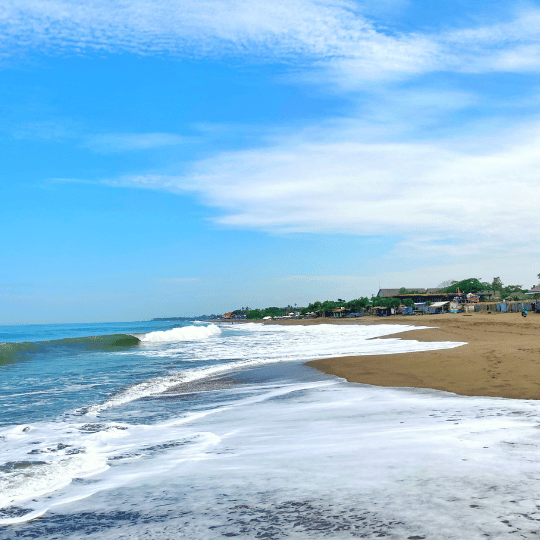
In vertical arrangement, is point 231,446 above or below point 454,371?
above

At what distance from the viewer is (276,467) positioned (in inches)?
183

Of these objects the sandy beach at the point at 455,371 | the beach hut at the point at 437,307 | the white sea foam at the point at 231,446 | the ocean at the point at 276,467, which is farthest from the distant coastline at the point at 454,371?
the beach hut at the point at 437,307

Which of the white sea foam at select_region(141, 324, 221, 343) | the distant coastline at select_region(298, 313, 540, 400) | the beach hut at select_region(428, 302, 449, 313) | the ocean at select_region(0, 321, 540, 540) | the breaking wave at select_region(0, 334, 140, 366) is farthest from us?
the beach hut at select_region(428, 302, 449, 313)

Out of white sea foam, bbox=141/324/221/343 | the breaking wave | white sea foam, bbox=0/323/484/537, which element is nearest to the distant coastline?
white sea foam, bbox=0/323/484/537

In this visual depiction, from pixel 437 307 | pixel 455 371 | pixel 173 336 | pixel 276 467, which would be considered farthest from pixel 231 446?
pixel 437 307

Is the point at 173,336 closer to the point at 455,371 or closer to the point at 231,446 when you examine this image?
the point at 455,371

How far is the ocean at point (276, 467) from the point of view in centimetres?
326

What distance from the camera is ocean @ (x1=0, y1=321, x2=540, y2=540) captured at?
3.26m

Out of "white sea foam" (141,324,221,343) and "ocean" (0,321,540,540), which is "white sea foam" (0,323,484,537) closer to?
"ocean" (0,321,540,540)

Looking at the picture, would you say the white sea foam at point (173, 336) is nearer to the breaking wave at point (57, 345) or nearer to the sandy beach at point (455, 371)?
the breaking wave at point (57, 345)

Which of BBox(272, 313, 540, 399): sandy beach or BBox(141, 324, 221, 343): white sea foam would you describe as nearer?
BBox(272, 313, 540, 399): sandy beach

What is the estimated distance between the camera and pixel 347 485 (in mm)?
3939

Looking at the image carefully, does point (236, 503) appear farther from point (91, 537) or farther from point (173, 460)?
point (173, 460)

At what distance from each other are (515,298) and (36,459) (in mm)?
89679
